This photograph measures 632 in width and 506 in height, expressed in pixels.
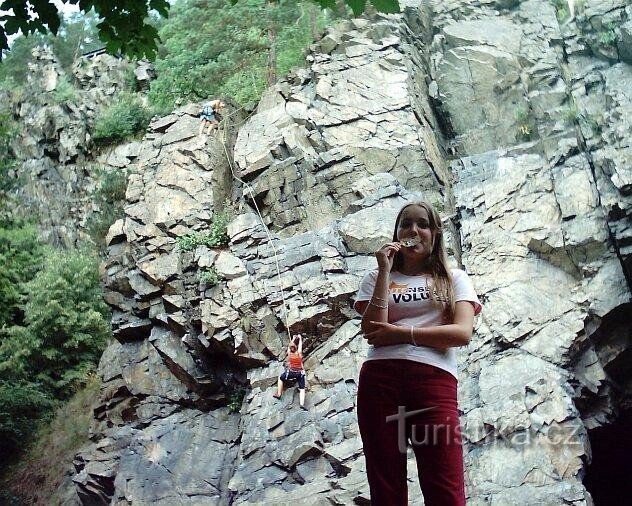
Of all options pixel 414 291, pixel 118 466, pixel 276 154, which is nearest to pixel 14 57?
pixel 276 154

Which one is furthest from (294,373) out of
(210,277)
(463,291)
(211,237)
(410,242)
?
(463,291)

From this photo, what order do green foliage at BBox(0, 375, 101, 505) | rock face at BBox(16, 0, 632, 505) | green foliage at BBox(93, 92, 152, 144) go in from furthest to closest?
green foliage at BBox(93, 92, 152, 144)
green foliage at BBox(0, 375, 101, 505)
rock face at BBox(16, 0, 632, 505)

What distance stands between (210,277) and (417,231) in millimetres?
7424

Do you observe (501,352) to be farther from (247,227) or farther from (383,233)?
(247,227)

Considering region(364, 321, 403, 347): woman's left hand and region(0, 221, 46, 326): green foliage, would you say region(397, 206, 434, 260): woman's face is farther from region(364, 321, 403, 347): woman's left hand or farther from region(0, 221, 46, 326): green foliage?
region(0, 221, 46, 326): green foliage

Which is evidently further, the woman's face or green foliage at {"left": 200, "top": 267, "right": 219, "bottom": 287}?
green foliage at {"left": 200, "top": 267, "right": 219, "bottom": 287}

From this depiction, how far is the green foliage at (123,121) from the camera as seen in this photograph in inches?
627

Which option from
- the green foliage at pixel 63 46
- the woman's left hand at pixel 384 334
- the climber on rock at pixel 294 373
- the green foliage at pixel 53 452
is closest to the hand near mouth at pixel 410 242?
the woman's left hand at pixel 384 334

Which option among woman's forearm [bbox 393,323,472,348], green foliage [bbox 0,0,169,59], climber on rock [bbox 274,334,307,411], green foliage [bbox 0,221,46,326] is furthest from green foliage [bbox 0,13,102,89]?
woman's forearm [bbox 393,323,472,348]

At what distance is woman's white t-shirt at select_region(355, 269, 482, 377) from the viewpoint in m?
2.64

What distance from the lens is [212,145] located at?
482 inches

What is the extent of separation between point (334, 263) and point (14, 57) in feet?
65.7

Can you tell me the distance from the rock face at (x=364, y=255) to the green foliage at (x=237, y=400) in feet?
0.19

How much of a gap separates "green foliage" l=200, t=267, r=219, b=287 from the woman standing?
24.0 feet
